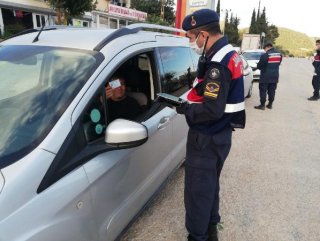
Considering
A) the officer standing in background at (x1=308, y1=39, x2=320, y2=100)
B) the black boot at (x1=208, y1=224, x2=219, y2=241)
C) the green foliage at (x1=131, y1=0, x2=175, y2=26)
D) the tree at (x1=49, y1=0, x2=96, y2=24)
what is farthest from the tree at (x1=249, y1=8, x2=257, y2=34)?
the black boot at (x1=208, y1=224, x2=219, y2=241)

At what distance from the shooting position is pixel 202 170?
2.31 metres

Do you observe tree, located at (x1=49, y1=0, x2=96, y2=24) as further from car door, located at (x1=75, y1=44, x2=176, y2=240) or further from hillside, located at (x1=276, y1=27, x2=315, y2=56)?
hillside, located at (x1=276, y1=27, x2=315, y2=56)

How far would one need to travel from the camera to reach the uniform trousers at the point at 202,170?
2277mm

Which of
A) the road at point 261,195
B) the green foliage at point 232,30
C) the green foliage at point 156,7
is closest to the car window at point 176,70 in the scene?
the road at point 261,195

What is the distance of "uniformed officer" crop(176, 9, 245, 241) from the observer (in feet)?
6.80

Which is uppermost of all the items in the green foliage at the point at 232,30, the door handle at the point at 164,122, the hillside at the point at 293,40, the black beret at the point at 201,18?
the black beret at the point at 201,18

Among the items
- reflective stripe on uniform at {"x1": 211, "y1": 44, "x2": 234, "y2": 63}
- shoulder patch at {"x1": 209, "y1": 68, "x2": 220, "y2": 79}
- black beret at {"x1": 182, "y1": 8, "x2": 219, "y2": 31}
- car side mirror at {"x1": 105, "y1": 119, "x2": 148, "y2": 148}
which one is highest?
black beret at {"x1": 182, "y1": 8, "x2": 219, "y2": 31}

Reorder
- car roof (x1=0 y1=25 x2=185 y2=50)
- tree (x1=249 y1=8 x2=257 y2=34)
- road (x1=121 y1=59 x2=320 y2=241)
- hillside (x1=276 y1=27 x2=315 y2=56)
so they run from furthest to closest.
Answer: hillside (x1=276 y1=27 x2=315 y2=56) < tree (x1=249 y1=8 x2=257 y2=34) < road (x1=121 y1=59 x2=320 y2=241) < car roof (x1=0 y1=25 x2=185 y2=50)

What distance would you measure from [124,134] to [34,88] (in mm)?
728

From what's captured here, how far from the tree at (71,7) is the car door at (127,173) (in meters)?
17.3

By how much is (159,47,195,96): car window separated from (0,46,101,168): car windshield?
1.09m

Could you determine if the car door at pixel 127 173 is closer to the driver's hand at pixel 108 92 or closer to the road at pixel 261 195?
the driver's hand at pixel 108 92

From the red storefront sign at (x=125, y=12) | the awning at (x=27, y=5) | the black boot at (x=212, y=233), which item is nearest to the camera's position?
the black boot at (x=212, y=233)

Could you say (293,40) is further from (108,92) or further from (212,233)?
(108,92)
